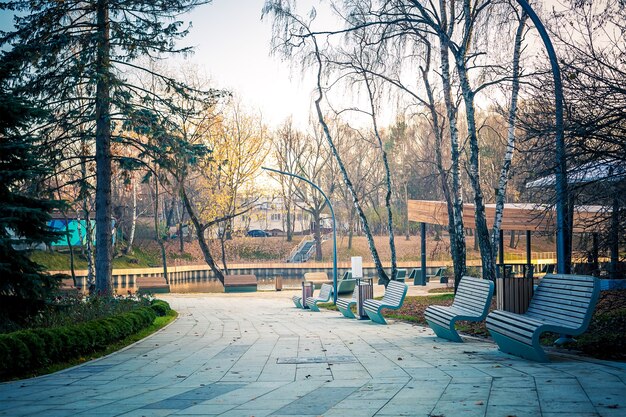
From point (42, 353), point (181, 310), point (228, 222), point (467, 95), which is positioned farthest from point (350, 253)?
point (42, 353)

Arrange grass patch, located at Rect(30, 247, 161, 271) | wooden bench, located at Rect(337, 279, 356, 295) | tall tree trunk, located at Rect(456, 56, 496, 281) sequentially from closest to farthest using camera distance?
tall tree trunk, located at Rect(456, 56, 496, 281)
wooden bench, located at Rect(337, 279, 356, 295)
grass patch, located at Rect(30, 247, 161, 271)

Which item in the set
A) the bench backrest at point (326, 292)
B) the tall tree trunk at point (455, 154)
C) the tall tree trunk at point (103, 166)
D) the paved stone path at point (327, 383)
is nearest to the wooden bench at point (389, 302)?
the paved stone path at point (327, 383)

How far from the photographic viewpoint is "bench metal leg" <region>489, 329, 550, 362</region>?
26.5 feet

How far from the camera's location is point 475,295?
10.8 m

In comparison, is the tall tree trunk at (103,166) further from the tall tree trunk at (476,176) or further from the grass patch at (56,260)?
the grass patch at (56,260)

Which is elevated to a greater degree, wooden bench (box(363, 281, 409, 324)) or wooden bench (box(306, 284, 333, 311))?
wooden bench (box(363, 281, 409, 324))

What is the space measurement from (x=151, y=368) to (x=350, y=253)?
55536 mm

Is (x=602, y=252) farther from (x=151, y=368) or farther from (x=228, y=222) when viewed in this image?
(x=228, y=222)

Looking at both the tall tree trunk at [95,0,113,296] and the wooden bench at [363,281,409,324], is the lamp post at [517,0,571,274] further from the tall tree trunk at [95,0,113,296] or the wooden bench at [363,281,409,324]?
the tall tree trunk at [95,0,113,296]

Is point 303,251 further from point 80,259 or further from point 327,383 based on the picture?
point 327,383

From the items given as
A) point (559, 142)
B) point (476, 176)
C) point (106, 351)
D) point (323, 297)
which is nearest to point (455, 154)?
point (476, 176)

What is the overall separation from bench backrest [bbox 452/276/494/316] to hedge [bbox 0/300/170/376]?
20.1 feet

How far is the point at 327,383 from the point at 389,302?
7338 millimetres

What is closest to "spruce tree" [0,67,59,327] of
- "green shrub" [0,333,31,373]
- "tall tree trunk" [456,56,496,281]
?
"green shrub" [0,333,31,373]
